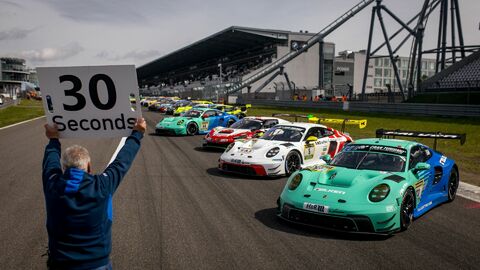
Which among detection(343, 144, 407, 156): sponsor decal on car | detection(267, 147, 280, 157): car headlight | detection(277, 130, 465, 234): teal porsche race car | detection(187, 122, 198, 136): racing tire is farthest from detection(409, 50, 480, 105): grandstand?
detection(343, 144, 407, 156): sponsor decal on car

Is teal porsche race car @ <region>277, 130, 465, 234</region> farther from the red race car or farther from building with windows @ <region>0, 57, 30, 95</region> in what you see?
building with windows @ <region>0, 57, 30, 95</region>

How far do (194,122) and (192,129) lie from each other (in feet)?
1.21

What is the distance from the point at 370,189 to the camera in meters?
6.55

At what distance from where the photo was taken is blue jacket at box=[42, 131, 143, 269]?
2.90 metres

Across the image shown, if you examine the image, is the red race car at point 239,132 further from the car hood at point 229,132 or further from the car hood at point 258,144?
the car hood at point 258,144

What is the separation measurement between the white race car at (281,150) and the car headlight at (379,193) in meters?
3.38

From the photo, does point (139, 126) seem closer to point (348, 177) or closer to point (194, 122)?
point (348, 177)

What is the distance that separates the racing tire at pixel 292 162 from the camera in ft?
35.4

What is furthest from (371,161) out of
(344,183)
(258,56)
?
(258,56)

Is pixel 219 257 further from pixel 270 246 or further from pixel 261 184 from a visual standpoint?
pixel 261 184

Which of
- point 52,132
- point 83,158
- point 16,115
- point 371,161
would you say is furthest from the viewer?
point 16,115

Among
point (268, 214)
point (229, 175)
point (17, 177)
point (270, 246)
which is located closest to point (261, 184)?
point (229, 175)

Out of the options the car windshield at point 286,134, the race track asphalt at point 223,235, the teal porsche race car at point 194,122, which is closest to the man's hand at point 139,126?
the race track asphalt at point 223,235

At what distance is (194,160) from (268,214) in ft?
20.0
